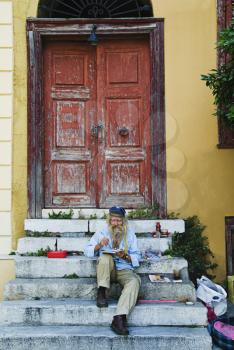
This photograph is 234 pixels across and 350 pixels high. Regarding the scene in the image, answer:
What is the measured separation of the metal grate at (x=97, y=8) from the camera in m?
6.86

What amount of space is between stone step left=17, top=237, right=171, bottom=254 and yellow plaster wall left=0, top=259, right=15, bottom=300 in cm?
43

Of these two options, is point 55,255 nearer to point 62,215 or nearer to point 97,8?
point 62,215

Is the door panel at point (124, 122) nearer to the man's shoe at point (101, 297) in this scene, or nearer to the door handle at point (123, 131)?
the door handle at point (123, 131)

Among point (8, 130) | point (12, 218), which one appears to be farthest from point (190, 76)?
point (12, 218)

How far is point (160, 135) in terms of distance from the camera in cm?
663

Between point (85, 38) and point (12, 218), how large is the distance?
285 centimetres

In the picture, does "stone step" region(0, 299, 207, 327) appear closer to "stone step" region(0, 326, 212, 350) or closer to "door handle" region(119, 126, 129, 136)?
"stone step" region(0, 326, 212, 350)

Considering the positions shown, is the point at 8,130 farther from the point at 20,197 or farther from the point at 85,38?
the point at 85,38

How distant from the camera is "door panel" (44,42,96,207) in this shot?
269 inches

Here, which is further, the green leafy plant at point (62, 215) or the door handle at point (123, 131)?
the door handle at point (123, 131)

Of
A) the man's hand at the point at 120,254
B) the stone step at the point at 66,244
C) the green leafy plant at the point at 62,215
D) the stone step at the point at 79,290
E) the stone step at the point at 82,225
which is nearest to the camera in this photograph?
the man's hand at the point at 120,254

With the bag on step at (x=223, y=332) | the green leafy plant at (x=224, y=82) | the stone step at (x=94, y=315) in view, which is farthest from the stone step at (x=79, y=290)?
the green leafy plant at (x=224, y=82)

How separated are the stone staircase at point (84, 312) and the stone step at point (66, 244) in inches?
8.1

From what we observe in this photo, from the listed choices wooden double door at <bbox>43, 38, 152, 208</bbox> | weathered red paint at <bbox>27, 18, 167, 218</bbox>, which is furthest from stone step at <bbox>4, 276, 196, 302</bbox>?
wooden double door at <bbox>43, 38, 152, 208</bbox>
